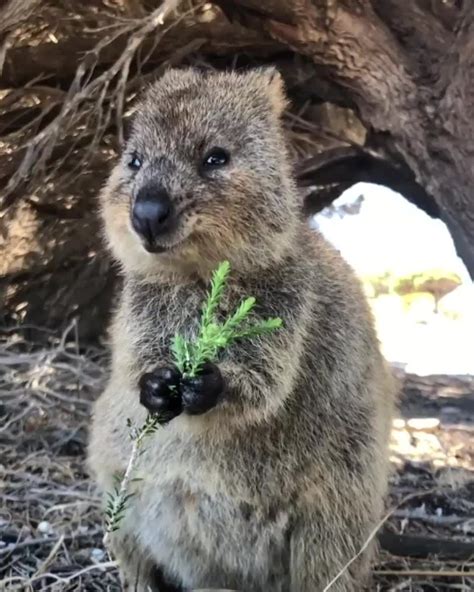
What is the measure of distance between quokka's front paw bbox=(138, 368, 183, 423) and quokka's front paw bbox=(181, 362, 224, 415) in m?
0.02

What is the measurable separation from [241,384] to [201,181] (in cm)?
64

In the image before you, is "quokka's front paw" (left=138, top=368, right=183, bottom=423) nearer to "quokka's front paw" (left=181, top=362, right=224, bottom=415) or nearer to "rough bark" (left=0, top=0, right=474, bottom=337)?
"quokka's front paw" (left=181, top=362, right=224, bottom=415)

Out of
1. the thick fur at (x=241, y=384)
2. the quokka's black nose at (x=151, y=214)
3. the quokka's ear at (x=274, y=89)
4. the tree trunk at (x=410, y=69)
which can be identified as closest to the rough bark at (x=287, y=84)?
the tree trunk at (x=410, y=69)

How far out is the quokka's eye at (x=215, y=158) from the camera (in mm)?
3074

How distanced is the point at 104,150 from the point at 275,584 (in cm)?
281

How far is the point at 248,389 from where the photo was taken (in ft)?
9.98

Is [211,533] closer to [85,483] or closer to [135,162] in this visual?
[135,162]

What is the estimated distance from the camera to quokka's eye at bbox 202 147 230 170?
3.07 metres

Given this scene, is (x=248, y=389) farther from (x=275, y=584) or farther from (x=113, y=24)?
(x=113, y=24)

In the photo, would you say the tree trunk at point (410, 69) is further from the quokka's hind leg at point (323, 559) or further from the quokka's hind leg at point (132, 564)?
the quokka's hind leg at point (132, 564)

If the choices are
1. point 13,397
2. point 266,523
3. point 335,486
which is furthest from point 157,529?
point 13,397

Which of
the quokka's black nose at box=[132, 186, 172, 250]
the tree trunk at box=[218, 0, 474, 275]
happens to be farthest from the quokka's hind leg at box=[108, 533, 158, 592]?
the tree trunk at box=[218, 0, 474, 275]

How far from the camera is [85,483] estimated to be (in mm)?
4719

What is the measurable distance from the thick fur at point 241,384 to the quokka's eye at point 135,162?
4 centimetres
